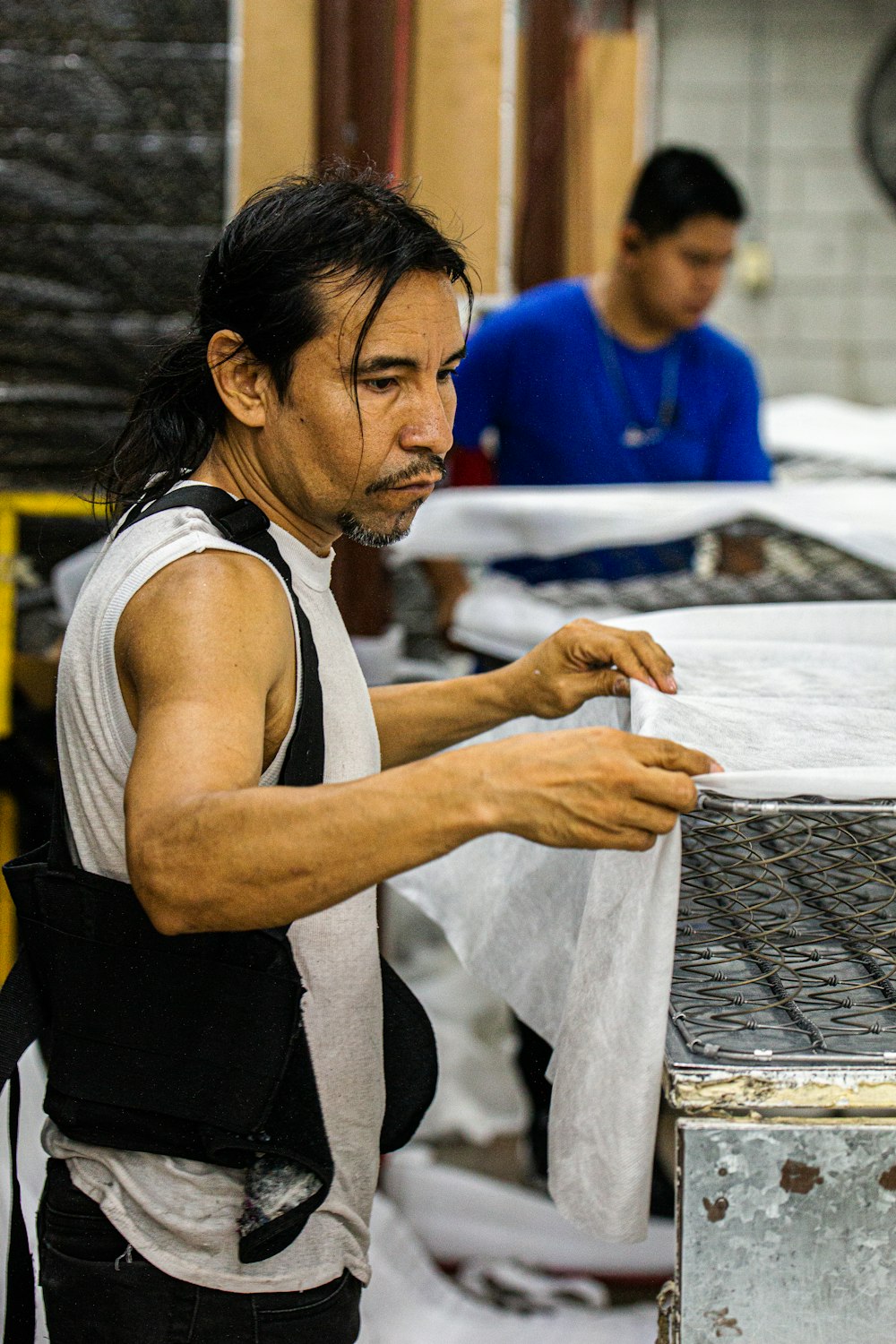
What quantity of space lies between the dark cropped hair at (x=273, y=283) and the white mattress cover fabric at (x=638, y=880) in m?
0.39

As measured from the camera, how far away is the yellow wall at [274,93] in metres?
1.89

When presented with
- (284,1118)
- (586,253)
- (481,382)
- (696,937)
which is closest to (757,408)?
(481,382)

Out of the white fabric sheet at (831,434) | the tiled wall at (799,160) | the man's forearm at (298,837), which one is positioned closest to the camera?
the man's forearm at (298,837)

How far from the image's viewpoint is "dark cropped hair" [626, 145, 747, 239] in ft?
7.66

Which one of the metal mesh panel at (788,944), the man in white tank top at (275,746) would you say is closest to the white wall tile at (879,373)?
the metal mesh panel at (788,944)

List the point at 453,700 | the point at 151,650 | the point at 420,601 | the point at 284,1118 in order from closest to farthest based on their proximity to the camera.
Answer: the point at 151,650 → the point at 284,1118 → the point at 453,700 → the point at 420,601

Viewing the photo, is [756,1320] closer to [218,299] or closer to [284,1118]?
[284,1118]

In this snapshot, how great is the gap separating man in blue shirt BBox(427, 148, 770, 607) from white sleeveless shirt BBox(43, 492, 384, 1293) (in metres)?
1.20

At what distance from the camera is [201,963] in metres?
0.98

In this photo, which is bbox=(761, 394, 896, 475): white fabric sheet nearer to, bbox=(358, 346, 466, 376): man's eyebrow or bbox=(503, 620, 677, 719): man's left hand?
bbox=(503, 620, 677, 719): man's left hand

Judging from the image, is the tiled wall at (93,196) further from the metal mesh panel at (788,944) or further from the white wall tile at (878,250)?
the white wall tile at (878,250)

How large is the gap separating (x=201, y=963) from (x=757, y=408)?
177 centimetres

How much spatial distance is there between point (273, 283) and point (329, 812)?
1.40ft

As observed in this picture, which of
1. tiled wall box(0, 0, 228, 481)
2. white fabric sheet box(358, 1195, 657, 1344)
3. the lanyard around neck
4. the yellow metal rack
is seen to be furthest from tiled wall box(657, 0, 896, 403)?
the yellow metal rack
